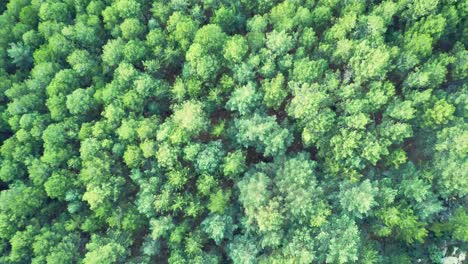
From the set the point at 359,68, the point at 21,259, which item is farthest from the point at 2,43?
the point at 359,68

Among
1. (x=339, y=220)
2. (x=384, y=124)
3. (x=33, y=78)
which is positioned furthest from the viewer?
(x=33, y=78)

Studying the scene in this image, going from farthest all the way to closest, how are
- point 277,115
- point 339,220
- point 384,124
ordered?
point 277,115
point 384,124
point 339,220

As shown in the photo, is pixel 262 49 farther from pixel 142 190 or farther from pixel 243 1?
pixel 142 190

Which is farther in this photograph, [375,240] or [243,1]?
[243,1]

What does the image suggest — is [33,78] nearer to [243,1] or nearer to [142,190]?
[142,190]

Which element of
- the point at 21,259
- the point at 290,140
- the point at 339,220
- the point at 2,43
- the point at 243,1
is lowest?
the point at 21,259

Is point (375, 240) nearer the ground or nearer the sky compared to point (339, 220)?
nearer the ground

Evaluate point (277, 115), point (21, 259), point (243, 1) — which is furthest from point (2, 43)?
point (277, 115)
